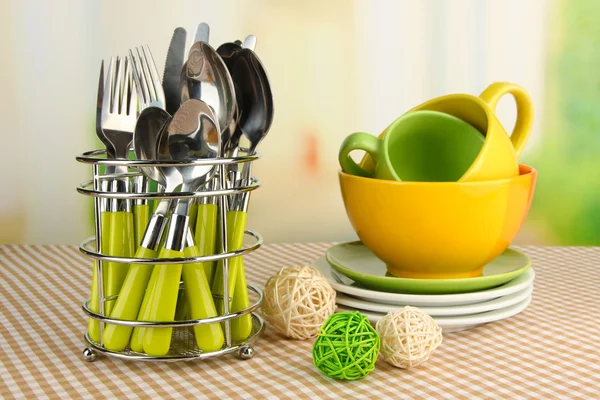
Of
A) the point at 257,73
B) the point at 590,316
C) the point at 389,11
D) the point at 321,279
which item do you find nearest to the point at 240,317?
the point at 321,279

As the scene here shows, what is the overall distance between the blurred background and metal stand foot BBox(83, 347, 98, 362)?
22.3 inches

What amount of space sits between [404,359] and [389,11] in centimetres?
65

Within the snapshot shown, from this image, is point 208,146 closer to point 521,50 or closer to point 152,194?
point 152,194

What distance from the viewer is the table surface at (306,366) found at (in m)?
0.56

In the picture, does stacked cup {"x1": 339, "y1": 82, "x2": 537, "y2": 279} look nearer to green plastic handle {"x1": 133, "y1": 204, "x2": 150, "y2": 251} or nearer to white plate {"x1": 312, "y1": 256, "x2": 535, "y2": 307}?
white plate {"x1": 312, "y1": 256, "x2": 535, "y2": 307}

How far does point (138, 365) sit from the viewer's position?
2.00 feet

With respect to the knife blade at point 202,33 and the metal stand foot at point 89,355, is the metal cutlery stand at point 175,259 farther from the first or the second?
the knife blade at point 202,33

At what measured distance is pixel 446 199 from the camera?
673 mm

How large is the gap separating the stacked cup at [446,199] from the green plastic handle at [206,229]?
16 cm

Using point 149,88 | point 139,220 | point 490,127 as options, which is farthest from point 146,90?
point 490,127

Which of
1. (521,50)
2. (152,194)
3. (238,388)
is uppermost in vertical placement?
(521,50)

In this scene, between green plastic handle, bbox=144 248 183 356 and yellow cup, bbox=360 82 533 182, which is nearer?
green plastic handle, bbox=144 248 183 356

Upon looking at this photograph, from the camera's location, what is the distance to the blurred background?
1099mm

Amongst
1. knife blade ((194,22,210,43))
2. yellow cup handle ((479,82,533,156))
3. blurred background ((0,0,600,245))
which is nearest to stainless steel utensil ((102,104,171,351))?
knife blade ((194,22,210,43))
